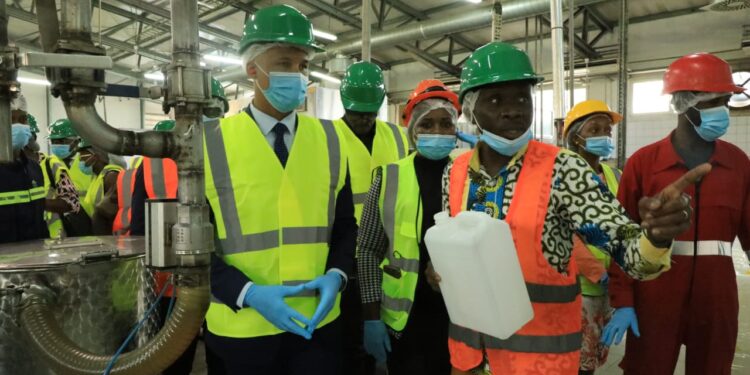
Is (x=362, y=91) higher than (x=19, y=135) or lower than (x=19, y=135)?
higher

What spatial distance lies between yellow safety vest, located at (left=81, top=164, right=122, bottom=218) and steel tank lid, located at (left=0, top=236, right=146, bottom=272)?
2017 millimetres

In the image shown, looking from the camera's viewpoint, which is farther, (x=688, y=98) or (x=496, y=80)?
(x=688, y=98)

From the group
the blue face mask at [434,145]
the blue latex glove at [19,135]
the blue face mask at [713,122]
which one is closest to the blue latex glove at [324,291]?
the blue face mask at [434,145]

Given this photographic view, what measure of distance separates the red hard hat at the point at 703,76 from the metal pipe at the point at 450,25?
4.30 m

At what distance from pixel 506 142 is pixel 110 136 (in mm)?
1009

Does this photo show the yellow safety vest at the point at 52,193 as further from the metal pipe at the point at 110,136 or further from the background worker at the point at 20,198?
the metal pipe at the point at 110,136

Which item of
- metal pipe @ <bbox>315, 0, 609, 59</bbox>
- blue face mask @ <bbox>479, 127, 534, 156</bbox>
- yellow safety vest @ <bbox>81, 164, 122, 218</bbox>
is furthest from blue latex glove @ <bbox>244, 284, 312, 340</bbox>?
metal pipe @ <bbox>315, 0, 609, 59</bbox>

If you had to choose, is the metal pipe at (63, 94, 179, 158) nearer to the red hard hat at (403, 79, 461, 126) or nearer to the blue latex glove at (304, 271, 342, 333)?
the blue latex glove at (304, 271, 342, 333)

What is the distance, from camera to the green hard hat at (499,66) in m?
1.25

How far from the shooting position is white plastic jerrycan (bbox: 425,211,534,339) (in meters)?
1.02

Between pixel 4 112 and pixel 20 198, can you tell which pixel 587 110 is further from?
pixel 20 198

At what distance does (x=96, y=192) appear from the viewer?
364cm

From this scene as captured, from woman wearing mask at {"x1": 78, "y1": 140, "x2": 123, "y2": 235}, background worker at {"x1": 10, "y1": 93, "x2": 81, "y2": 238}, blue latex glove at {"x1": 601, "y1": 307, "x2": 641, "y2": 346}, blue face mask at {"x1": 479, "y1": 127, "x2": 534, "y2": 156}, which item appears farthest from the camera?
woman wearing mask at {"x1": 78, "y1": 140, "x2": 123, "y2": 235}

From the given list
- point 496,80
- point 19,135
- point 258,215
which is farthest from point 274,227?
point 19,135
